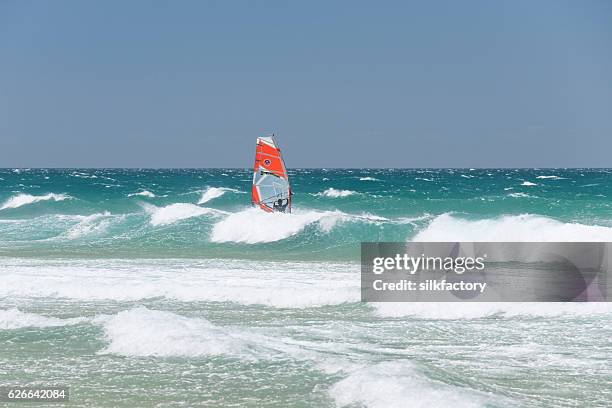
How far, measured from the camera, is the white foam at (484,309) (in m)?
16.0

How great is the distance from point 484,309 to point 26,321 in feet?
31.7

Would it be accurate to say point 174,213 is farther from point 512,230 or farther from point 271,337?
point 271,337

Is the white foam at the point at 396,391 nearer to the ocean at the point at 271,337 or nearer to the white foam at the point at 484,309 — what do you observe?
the ocean at the point at 271,337

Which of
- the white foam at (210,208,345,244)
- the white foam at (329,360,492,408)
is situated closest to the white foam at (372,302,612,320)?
the white foam at (329,360,492,408)

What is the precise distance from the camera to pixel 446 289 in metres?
19.2

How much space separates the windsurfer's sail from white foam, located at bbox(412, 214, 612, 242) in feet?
23.3

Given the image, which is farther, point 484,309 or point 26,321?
point 484,309

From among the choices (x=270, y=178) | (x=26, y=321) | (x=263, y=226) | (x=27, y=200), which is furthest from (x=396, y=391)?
(x=27, y=200)

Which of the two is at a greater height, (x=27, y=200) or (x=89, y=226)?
(x=89, y=226)

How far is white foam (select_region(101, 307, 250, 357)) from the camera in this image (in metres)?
12.4

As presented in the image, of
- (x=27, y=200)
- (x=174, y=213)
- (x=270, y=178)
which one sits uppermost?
(x=270, y=178)

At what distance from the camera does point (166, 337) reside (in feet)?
42.6

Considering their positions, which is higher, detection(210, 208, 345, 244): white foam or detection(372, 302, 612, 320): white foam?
detection(372, 302, 612, 320): white foam

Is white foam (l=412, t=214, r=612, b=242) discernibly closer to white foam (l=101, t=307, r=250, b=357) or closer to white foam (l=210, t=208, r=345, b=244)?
white foam (l=210, t=208, r=345, b=244)
